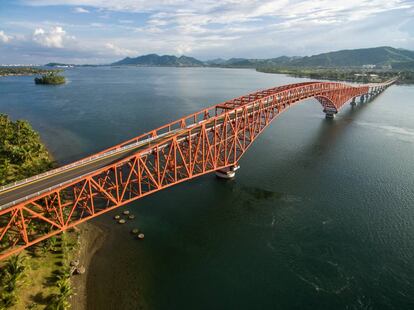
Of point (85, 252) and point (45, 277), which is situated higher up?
point (45, 277)

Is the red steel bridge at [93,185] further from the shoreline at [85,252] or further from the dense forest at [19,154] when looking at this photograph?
the dense forest at [19,154]

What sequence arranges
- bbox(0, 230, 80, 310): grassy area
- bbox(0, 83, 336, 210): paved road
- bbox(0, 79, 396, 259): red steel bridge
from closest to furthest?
bbox(0, 230, 80, 310): grassy area, bbox(0, 79, 396, 259): red steel bridge, bbox(0, 83, 336, 210): paved road

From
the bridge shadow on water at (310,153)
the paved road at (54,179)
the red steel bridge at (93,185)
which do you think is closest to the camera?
the red steel bridge at (93,185)

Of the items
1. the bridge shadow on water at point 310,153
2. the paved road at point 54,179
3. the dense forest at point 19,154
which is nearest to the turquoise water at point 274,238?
the bridge shadow on water at point 310,153

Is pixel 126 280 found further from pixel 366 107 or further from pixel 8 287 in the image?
pixel 366 107

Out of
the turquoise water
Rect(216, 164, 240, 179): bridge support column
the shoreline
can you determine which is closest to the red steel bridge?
Rect(216, 164, 240, 179): bridge support column

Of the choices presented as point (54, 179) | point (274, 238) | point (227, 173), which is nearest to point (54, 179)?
point (54, 179)

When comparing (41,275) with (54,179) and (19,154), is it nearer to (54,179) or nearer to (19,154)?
(54,179)

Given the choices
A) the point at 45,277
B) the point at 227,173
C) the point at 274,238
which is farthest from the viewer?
the point at 227,173

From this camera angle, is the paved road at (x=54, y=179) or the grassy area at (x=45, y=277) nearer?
the grassy area at (x=45, y=277)

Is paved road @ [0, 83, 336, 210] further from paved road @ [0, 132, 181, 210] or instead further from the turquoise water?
the turquoise water
